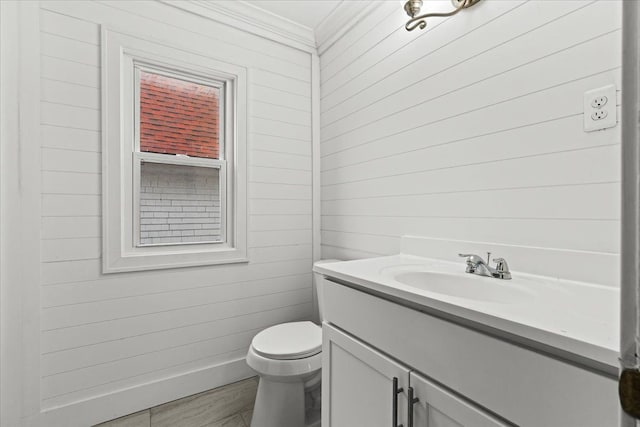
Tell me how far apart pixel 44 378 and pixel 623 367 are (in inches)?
82.6

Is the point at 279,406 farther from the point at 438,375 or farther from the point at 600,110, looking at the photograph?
the point at 600,110

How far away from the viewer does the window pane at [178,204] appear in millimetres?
1780

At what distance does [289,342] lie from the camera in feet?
4.95

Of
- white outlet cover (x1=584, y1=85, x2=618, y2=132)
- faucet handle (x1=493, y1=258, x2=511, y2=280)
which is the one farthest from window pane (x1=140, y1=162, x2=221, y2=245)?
white outlet cover (x1=584, y1=85, x2=618, y2=132)

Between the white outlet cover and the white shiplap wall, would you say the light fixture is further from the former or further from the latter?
the white outlet cover

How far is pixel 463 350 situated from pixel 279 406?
1.08 m

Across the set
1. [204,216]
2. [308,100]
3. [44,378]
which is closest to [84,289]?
[44,378]

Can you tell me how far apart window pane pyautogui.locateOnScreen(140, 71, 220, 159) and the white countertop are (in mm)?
1343

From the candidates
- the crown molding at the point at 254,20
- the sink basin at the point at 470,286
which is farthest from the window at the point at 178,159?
the sink basin at the point at 470,286

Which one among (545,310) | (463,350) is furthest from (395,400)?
(545,310)

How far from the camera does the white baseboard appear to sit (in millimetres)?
1502

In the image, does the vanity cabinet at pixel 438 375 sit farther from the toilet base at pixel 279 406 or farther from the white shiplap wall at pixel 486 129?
the white shiplap wall at pixel 486 129

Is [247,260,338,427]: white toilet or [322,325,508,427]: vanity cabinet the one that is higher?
[322,325,508,427]: vanity cabinet

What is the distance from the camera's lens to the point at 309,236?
7.40 ft
